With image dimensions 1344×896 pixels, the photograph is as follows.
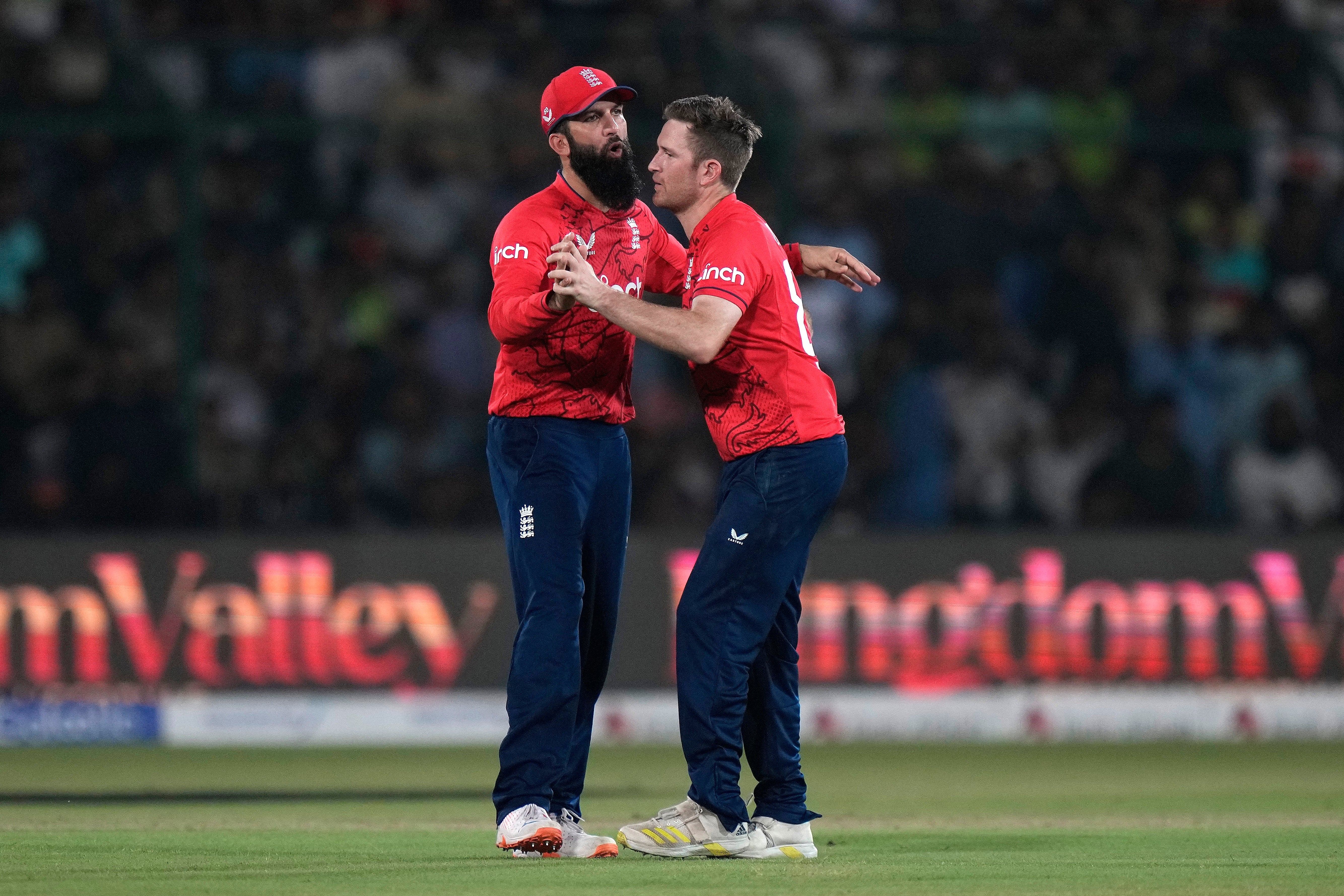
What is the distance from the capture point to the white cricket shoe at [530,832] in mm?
6375

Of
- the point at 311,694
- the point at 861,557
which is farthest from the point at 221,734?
the point at 861,557

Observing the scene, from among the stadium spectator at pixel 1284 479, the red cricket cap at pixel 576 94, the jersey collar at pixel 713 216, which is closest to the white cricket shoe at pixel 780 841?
the jersey collar at pixel 713 216

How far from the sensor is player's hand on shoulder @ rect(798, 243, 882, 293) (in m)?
7.16

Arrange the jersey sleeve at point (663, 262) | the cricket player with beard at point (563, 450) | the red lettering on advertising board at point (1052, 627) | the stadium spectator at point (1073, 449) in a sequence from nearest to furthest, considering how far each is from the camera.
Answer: the cricket player with beard at point (563, 450)
the jersey sleeve at point (663, 262)
the red lettering on advertising board at point (1052, 627)
the stadium spectator at point (1073, 449)

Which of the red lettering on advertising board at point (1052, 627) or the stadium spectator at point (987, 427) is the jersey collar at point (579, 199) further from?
the stadium spectator at point (987, 427)

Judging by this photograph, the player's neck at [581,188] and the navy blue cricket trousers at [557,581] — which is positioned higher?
the player's neck at [581,188]

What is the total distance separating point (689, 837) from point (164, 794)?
3.89m

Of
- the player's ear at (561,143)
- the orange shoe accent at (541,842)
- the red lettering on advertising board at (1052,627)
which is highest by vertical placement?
the player's ear at (561,143)

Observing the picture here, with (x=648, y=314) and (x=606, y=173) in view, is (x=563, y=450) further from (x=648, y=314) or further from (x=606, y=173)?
(x=606, y=173)

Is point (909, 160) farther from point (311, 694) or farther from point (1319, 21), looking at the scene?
point (311, 694)

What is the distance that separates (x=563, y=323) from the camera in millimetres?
6688

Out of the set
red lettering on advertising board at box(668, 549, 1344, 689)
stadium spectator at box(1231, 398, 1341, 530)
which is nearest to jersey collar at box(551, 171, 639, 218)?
red lettering on advertising board at box(668, 549, 1344, 689)

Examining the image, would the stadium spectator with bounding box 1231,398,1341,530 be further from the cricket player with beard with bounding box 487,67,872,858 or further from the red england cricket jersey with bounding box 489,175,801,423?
the red england cricket jersey with bounding box 489,175,801,423

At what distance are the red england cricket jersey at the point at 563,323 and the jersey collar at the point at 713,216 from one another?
316mm
